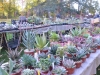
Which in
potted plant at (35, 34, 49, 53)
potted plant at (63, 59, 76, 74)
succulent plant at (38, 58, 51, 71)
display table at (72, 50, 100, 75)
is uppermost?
potted plant at (35, 34, 49, 53)

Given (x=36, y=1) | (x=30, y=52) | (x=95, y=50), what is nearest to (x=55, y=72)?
(x=30, y=52)

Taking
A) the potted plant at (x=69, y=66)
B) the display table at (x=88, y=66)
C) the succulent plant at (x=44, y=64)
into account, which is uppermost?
the succulent plant at (x=44, y=64)

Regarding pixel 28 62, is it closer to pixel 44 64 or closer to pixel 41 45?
pixel 44 64

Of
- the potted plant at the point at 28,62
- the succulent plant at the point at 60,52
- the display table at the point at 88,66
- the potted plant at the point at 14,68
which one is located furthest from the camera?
the succulent plant at the point at 60,52

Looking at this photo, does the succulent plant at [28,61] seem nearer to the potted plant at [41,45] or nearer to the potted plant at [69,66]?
the potted plant at [69,66]

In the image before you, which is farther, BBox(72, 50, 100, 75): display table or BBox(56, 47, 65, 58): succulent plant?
BBox(56, 47, 65, 58): succulent plant

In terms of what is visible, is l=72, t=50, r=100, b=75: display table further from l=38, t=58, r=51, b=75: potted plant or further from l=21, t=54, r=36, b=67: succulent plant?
l=21, t=54, r=36, b=67: succulent plant

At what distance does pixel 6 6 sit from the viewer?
16.5 m

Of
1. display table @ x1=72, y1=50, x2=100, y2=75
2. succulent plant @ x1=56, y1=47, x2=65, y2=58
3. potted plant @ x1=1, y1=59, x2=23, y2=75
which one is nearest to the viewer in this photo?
potted plant @ x1=1, y1=59, x2=23, y2=75

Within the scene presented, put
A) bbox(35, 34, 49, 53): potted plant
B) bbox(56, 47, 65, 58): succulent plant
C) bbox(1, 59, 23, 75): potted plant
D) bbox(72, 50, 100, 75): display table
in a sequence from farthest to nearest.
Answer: bbox(35, 34, 49, 53): potted plant → bbox(56, 47, 65, 58): succulent plant → bbox(72, 50, 100, 75): display table → bbox(1, 59, 23, 75): potted plant

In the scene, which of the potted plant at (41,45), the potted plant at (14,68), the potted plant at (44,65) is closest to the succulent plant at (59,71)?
the potted plant at (44,65)

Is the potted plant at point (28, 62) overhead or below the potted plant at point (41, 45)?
below

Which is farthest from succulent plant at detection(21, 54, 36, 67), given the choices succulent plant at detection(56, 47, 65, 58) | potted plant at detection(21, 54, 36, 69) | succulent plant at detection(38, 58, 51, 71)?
succulent plant at detection(56, 47, 65, 58)

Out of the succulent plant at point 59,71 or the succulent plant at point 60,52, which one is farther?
the succulent plant at point 60,52
